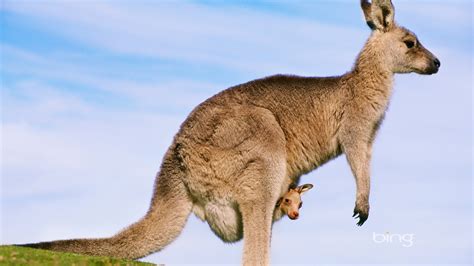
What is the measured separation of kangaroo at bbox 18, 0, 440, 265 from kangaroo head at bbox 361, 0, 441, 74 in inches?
0.9

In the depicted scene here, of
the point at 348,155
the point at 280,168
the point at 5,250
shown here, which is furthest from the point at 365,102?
the point at 5,250

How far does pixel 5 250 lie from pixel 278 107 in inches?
153

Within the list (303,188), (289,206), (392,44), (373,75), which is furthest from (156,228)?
(392,44)

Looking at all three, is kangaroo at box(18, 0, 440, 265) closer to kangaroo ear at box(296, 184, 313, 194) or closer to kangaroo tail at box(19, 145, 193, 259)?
kangaroo tail at box(19, 145, 193, 259)

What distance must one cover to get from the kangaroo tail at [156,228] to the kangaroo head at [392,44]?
357 cm

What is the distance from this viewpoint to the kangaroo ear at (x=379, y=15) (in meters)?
11.2

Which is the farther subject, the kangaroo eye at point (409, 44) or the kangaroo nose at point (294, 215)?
the kangaroo eye at point (409, 44)

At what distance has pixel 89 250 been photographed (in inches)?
358

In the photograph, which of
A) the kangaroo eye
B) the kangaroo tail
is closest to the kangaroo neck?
the kangaroo eye

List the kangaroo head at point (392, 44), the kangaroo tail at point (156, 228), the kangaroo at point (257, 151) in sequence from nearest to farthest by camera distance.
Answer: the kangaroo tail at point (156, 228)
the kangaroo at point (257, 151)
the kangaroo head at point (392, 44)

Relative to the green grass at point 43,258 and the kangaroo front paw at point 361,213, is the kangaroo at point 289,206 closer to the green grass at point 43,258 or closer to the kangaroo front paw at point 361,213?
the kangaroo front paw at point 361,213

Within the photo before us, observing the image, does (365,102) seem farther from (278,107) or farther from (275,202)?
(275,202)

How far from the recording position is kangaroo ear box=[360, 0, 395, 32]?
442 inches

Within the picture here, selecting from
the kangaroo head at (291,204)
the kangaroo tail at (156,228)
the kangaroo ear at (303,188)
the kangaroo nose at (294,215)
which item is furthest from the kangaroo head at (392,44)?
the kangaroo tail at (156,228)
